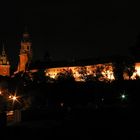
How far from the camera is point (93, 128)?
84.0ft

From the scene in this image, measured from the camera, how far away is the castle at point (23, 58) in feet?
488

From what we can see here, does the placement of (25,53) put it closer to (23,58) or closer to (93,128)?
(23,58)

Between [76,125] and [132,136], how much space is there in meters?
5.08

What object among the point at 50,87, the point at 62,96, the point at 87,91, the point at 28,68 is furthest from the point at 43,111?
the point at 28,68

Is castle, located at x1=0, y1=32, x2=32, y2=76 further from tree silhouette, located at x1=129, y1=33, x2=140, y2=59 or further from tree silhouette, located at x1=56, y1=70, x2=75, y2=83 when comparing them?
tree silhouette, located at x1=129, y1=33, x2=140, y2=59

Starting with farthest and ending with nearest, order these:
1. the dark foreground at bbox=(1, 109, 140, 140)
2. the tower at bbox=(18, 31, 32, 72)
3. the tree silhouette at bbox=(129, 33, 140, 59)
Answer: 1. the tower at bbox=(18, 31, 32, 72)
2. the tree silhouette at bbox=(129, 33, 140, 59)
3. the dark foreground at bbox=(1, 109, 140, 140)

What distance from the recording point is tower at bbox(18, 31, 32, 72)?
14838 centimetres

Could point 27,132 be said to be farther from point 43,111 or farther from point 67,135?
point 43,111

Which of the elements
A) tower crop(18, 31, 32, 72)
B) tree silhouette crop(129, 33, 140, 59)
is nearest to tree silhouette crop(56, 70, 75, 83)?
tree silhouette crop(129, 33, 140, 59)

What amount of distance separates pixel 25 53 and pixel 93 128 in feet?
414

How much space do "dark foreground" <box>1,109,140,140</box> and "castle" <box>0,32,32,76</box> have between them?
119 m

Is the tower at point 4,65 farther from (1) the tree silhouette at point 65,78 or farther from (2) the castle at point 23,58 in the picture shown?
(1) the tree silhouette at point 65,78

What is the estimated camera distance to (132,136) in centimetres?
2280

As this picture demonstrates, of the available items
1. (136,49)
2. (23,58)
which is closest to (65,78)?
(136,49)
